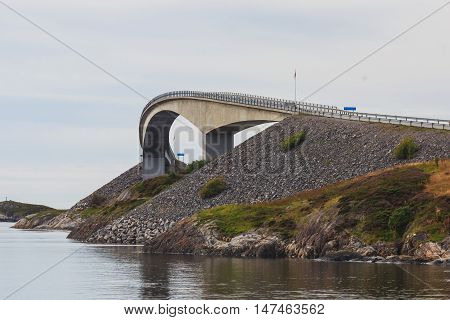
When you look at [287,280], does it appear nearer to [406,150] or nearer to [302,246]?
[302,246]

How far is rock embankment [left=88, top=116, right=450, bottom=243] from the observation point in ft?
363

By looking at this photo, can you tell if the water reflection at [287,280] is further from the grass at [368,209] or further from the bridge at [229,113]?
the bridge at [229,113]

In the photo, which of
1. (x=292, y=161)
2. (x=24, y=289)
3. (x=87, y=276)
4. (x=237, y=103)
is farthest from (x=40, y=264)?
(x=237, y=103)

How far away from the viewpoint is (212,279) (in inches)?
2478

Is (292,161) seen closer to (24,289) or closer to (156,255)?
(156,255)

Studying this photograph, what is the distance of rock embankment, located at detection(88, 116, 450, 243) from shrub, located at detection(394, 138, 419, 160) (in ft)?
2.71

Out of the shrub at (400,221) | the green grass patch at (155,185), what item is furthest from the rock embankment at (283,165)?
the green grass patch at (155,185)

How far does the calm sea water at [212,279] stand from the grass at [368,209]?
6.99m

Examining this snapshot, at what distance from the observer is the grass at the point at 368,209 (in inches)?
3157

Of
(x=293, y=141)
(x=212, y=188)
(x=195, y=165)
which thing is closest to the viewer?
(x=212, y=188)

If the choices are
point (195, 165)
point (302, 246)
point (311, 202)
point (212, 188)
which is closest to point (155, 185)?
point (195, 165)

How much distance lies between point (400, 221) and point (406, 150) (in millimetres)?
26666
